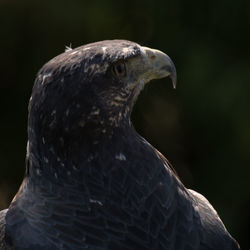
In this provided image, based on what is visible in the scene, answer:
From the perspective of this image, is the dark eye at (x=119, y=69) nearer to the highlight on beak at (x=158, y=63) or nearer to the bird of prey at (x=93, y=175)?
the bird of prey at (x=93, y=175)

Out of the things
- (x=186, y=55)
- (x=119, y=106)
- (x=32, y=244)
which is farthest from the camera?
(x=186, y=55)

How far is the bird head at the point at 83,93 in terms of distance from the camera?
2920 millimetres

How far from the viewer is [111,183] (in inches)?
117

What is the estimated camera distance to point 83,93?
291 cm

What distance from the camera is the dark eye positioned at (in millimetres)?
2982

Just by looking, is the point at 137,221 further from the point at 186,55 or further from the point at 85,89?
the point at 186,55

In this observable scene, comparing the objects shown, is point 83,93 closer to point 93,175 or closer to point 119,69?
point 119,69

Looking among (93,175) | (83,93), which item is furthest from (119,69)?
(93,175)

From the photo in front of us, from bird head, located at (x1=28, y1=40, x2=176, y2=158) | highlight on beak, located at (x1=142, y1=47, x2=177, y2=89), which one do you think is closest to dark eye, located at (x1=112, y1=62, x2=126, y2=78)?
bird head, located at (x1=28, y1=40, x2=176, y2=158)

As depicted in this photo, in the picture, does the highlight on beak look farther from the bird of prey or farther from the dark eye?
the dark eye

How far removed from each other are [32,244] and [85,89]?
70 centimetres

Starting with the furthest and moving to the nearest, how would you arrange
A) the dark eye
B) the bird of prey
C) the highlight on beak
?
the highlight on beak, the dark eye, the bird of prey

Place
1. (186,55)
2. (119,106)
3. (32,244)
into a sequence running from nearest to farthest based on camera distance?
(32,244) → (119,106) → (186,55)

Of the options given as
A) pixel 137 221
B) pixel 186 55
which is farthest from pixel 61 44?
pixel 137 221
